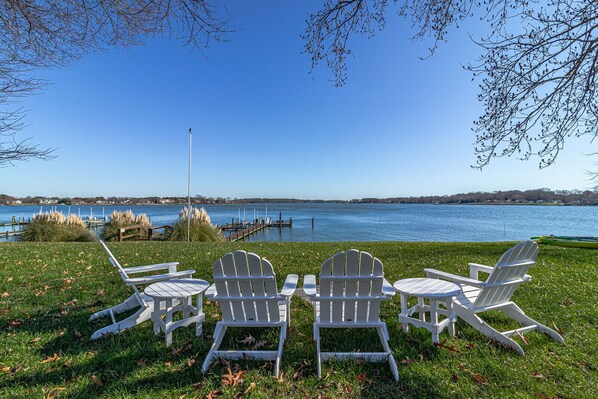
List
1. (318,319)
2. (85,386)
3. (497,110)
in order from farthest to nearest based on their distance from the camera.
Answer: (497,110)
(318,319)
(85,386)

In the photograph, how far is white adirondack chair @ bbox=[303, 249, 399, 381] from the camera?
2645 mm

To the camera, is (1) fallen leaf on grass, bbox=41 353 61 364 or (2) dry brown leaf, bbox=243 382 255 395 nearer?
(2) dry brown leaf, bbox=243 382 255 395

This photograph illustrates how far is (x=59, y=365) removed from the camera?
8.42 feet

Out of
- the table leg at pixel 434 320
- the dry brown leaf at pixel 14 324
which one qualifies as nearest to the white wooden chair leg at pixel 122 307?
the dry brown leaf at pixel 14 324

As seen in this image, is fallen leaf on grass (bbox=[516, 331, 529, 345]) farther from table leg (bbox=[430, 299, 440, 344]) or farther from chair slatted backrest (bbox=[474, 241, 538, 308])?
table leg (bbox=[430, 299, 440, 344])

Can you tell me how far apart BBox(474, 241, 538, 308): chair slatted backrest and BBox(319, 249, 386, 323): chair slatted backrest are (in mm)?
1219

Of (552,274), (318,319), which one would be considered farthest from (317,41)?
(552,274)

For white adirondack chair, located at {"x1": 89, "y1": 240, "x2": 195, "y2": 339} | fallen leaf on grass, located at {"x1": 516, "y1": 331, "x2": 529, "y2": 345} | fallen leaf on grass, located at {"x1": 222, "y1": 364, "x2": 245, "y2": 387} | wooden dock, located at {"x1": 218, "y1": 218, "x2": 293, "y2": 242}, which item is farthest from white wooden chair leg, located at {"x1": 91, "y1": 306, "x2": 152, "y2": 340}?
wooden dock, located at {"x1": 218, "y1": 218, "x2": 293, "y2": 242}

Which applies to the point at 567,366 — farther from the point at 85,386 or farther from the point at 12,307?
the point at 12,307

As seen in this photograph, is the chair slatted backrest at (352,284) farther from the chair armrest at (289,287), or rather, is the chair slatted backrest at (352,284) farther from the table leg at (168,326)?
the table leg at (168,326)

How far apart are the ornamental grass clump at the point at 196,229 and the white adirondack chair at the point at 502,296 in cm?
1252

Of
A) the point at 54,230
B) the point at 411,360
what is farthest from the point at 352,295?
the point at 54,230

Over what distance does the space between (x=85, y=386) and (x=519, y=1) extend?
7.33 m

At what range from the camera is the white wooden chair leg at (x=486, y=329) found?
9.22ft
